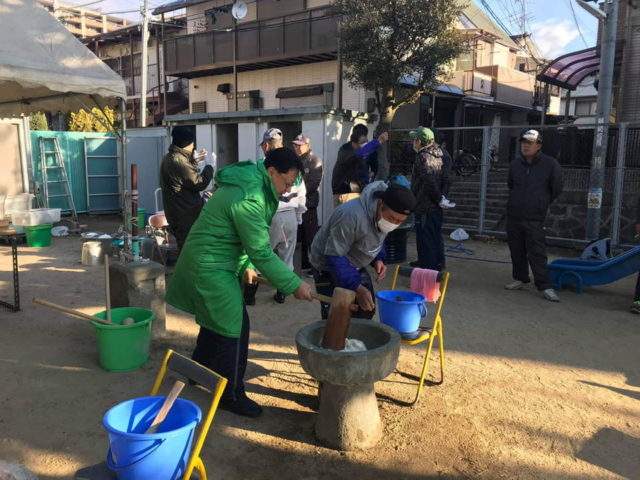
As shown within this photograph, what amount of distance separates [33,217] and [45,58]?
548 cm

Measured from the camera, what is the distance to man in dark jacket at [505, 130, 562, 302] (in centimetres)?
583

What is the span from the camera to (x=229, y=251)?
9.93 feet

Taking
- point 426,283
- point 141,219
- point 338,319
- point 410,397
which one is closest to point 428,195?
point 426,283

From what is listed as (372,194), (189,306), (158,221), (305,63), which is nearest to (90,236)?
(158,221)

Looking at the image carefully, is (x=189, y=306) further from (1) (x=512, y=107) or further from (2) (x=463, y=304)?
(1) (x=512, y=107)

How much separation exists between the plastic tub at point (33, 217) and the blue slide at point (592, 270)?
28.6 ft

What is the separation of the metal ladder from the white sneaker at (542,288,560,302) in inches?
412

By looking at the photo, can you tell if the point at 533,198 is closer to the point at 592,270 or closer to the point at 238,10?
the point at 592,270

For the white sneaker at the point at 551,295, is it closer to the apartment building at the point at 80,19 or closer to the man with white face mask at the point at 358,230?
the man with white face mask at the point at 358,230

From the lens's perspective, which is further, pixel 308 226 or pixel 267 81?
pixel 267 81

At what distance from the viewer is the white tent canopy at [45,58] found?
173 inches

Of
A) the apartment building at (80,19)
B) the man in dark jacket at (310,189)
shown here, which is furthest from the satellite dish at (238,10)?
the apartment building at (80,19)

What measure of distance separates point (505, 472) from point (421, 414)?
0.71m

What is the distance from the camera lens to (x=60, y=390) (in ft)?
12.0
